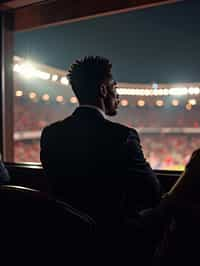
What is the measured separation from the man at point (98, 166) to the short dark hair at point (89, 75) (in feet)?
0.12

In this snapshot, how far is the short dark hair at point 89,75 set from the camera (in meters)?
1.31

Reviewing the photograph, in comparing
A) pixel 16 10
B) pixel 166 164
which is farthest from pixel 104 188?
pixel 166 164

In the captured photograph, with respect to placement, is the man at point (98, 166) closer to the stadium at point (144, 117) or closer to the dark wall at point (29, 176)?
the dark wall at point (29, 176)

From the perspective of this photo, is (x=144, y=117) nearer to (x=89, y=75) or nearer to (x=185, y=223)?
(x=89, y=75)

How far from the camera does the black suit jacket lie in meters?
1.15

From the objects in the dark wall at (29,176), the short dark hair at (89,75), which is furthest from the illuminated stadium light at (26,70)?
the short dark hair at (89,75)

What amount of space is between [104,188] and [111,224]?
13 cm

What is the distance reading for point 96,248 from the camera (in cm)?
88

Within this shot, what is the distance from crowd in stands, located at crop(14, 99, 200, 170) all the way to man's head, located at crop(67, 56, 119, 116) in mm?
6029

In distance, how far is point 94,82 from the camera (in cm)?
131

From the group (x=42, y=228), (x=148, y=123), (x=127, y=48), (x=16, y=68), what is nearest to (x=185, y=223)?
(x=42, y=228)

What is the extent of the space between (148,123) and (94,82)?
11.5 meters

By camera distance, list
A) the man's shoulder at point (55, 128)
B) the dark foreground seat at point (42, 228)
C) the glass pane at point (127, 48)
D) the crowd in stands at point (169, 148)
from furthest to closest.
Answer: the crowd in stands at point (169, 148), the glass pane at point (127, 48), the man's shoulder at point (55, 128), the dark foreground seat at point (42, 228)

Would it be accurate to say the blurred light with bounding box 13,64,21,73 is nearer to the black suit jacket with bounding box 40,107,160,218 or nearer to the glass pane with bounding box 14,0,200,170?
the glass pane with bounding box 14,0,200,170
